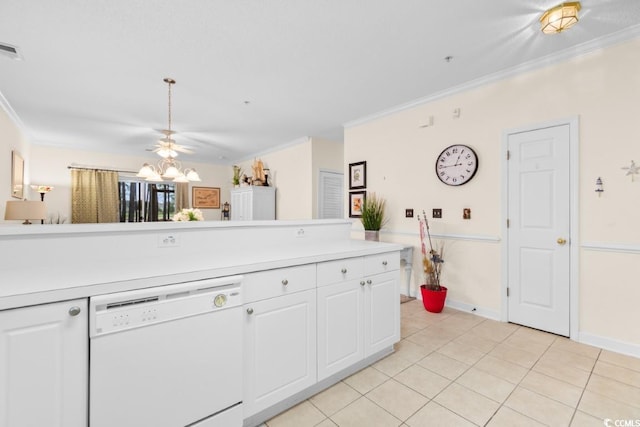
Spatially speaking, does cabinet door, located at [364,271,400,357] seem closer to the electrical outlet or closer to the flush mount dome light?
the electrical outlet

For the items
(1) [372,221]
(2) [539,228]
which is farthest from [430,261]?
(2) [539,228]

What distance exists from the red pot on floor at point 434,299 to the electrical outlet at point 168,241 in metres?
2.59

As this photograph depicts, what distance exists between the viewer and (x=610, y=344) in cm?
231

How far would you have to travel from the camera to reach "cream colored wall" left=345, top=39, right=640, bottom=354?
2.27m

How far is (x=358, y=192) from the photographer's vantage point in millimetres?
4395

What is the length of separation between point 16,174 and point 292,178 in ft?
13.8

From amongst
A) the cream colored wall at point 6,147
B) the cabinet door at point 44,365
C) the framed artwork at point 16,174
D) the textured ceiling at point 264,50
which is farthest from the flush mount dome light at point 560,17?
the framed artwork at point 16,174

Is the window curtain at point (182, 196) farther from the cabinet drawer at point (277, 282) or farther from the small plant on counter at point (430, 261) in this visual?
the cabinet drawer at point (277, 282)

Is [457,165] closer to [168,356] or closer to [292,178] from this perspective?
[168,356]

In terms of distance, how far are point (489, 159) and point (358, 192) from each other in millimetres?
1838

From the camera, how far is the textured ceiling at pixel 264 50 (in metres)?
2.01

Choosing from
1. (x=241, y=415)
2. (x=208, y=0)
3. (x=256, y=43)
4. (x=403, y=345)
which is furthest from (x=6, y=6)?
(x=403, y=345)

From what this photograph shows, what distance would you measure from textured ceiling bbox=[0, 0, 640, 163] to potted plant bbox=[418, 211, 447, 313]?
1.70 m

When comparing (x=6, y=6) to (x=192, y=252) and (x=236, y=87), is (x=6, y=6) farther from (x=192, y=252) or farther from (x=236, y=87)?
(x=192, y=252)
